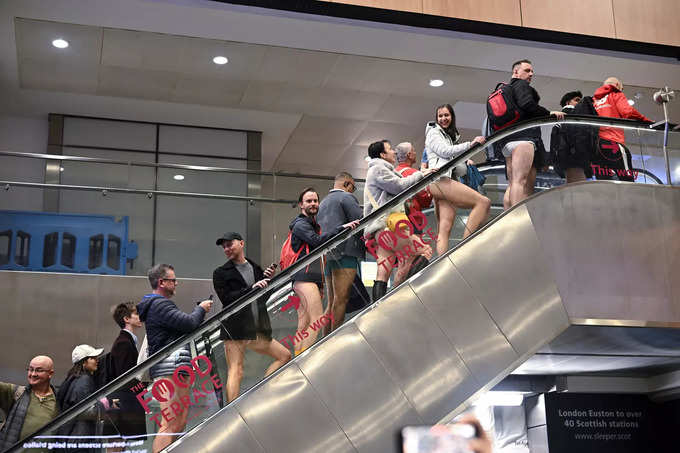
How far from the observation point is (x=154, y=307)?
630cm

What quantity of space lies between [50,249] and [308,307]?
510 cm

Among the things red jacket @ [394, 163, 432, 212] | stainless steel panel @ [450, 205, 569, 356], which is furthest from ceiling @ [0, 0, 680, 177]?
stainless steel panel @ [450, 205, 569, 356]

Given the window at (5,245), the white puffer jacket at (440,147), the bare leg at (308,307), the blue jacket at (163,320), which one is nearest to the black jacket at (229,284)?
the blue jacket at (163,320)

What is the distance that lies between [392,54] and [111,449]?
25.4 ft

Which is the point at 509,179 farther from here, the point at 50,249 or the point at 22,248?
the point at 22,248

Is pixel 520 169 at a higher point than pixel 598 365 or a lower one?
higher

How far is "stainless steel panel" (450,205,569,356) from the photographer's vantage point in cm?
655

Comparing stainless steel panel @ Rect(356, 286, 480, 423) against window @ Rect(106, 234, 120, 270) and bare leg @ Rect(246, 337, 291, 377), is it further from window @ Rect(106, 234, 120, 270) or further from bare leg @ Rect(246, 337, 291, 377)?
window @ Rect(106, 234, 120, 270)

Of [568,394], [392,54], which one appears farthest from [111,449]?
[392,54]

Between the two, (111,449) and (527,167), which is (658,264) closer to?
(527,167)

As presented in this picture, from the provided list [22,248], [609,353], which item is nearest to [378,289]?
[609,353]

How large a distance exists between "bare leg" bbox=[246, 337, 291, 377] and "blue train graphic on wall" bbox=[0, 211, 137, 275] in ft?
15.6

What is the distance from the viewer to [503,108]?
7383mm

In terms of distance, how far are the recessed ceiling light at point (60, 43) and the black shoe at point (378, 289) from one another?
6.73m
